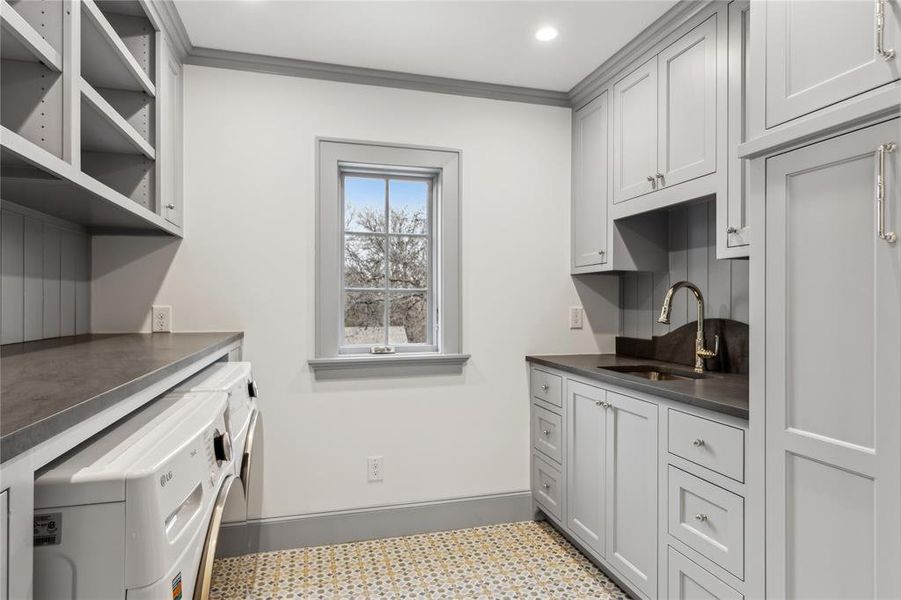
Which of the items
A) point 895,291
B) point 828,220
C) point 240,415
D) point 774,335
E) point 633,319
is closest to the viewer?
point 895,291

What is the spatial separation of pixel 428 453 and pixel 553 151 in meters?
1.81

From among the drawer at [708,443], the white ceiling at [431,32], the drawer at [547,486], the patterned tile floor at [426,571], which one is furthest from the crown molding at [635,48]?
the patterned tile floor at [426,571]

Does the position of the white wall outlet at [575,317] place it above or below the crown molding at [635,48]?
below

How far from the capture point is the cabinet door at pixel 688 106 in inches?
75.5

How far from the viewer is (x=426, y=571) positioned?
2238 mm

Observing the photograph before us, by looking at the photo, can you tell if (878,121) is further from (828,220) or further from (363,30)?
(363,30)

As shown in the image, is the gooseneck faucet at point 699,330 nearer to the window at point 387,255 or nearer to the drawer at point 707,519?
the drawer at point 707,519

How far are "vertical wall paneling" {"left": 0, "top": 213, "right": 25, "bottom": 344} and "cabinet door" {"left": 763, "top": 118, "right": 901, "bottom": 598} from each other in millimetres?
2294

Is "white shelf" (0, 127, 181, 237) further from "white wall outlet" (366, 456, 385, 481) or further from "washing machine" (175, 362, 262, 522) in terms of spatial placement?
"white wall outlet" (366, 456, 385, 481)

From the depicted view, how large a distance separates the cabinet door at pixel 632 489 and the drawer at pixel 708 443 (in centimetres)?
11

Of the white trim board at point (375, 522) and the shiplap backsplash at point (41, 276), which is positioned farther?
the white trim board at point (375, 522)

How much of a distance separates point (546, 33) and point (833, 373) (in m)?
1.78

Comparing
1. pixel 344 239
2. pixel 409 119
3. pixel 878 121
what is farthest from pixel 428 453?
pixel 878 121

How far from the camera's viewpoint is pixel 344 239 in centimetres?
266
